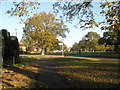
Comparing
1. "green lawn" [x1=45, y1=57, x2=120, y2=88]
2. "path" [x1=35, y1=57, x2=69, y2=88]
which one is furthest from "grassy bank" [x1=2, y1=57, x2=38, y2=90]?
"green lawn" [x1=45, y1=57, x2=120, y2=88]

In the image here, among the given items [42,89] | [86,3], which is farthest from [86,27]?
[42,89]

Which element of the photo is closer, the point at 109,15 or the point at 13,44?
the point at 109,15

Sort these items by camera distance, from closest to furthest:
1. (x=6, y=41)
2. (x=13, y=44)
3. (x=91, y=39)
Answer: (x=6, y=41), (x=13, y=44), (x=91, y=39)

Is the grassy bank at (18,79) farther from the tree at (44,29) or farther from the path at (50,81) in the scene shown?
the tree at (44,29)

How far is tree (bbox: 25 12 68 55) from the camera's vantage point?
41406 millimetres

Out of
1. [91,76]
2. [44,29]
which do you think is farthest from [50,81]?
[44,29]

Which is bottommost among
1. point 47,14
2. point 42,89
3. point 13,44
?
point 42,89

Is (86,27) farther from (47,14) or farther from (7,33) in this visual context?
(47,14)

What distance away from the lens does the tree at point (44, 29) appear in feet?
136

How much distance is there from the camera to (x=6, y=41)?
1305cm

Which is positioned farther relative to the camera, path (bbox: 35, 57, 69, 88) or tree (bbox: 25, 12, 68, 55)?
tree (bbox: 25, 12, 68, 55)

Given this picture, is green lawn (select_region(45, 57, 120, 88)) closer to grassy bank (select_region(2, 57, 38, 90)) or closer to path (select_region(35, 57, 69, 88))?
path (select_region(35, 57, 69, 88))

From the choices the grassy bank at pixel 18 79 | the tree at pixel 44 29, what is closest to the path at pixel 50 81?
the grassy bank at pixel 18 79

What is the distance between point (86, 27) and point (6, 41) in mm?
9229
